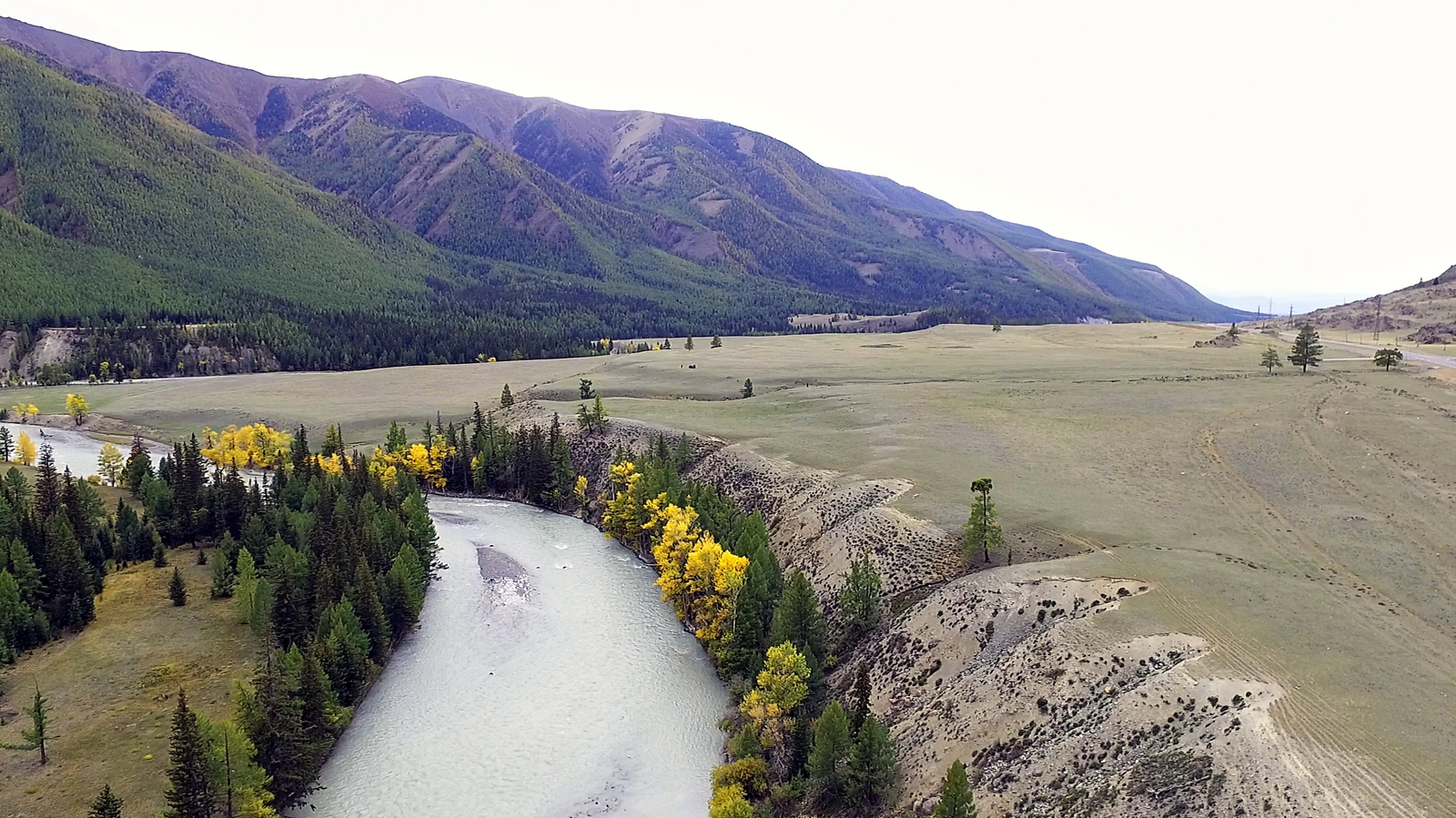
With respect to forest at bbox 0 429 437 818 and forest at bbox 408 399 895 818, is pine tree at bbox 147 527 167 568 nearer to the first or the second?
forest at bbox 0 429 437 818

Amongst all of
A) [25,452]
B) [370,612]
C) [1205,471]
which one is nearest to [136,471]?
[25,452]

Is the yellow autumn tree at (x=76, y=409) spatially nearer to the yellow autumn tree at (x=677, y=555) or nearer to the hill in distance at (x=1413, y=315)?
the yellow autumn tree at (x=677, y=555)

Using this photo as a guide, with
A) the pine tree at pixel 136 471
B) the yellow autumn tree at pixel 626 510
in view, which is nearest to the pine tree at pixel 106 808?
the yellow autumn tree at pixel 626 510

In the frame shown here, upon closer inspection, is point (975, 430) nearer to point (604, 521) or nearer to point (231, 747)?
point (604, 521)

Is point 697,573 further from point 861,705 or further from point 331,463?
point 331,463

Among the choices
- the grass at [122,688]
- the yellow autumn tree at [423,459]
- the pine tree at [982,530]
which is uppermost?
the pine tree at [982,530]

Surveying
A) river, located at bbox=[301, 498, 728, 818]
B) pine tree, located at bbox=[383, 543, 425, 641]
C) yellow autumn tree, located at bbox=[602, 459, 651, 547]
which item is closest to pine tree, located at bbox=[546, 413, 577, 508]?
yellow autumn tree, located at bbox=[602, 459, 651, 547]
